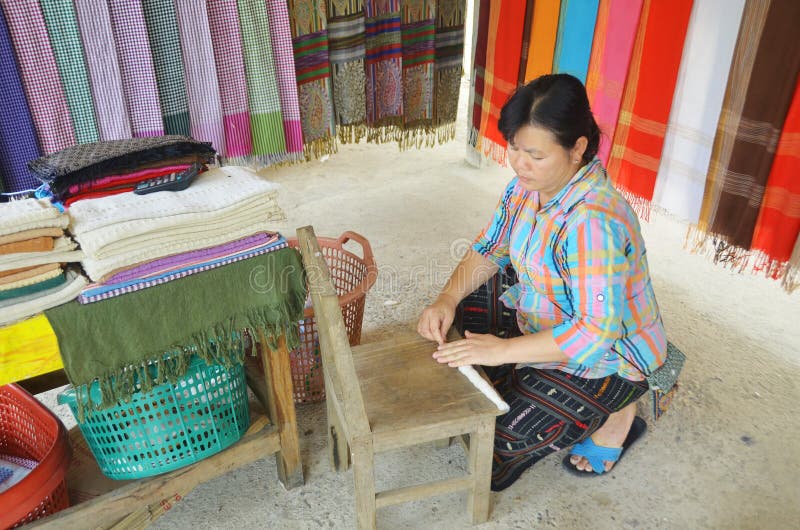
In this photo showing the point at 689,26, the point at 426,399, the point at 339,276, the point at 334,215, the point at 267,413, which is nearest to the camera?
the point at 426,399

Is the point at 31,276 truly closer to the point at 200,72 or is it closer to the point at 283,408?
the point at 283,408

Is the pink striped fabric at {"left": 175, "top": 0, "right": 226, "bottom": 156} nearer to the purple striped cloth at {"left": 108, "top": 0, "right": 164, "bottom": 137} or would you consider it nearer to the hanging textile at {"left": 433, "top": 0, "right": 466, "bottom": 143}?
the purple striped cloth at {"left": 108, "top": 0, "right": 164, "bottom": 137}

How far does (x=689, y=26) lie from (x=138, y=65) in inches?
72.3

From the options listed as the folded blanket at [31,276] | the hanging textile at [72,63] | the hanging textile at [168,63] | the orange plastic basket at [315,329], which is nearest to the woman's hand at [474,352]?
the orange plastic basket at [315,329]

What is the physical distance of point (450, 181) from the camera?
3.80 metres

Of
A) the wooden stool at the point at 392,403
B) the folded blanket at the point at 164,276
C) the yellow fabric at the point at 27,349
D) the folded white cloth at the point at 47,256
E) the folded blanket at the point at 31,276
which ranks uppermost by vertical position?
the folded white cloth at the point at 47,256

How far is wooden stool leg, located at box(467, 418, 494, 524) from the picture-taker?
1470 mm

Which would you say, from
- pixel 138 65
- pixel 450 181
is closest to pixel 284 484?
pixel 138 65

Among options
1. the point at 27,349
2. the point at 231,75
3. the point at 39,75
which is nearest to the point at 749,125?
the point at 231,75

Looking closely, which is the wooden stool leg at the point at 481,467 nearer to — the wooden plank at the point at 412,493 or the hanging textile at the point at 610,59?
the wooden plank at the point at 412,493

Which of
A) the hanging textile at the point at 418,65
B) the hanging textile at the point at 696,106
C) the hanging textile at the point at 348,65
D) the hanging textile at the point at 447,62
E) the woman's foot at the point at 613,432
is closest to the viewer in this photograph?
the woman's foot at the point at 613,432

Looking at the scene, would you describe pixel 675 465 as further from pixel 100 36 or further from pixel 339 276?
pixel 100 36

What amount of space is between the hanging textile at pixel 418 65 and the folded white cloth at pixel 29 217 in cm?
202

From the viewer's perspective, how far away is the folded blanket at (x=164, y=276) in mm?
1226
